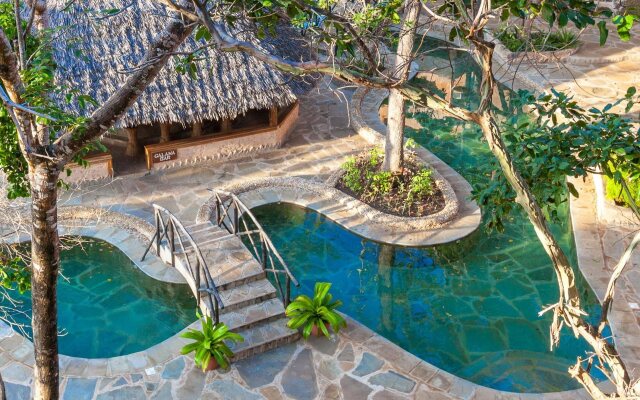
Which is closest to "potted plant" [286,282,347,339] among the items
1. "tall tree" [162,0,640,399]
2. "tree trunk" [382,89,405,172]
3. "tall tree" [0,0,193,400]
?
"tall tree" [0,0,193,400]

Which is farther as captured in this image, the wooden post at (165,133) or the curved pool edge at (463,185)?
the wooden post at (165,133)

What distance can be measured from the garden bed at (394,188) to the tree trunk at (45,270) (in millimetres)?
7040

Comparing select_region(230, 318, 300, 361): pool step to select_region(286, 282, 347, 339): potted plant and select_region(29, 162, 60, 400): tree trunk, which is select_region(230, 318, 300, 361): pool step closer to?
select_region(286, 282, 347, 339): potted plant

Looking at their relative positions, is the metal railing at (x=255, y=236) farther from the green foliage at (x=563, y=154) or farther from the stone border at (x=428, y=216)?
the green foliage at (x=563, y=154)

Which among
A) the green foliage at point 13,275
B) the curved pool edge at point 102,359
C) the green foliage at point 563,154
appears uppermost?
the green foliage at point 563,154

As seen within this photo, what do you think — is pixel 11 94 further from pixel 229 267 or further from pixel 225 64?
pixel 225 64

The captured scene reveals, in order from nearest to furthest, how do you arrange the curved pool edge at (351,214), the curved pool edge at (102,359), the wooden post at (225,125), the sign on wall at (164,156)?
the curved pool edge at (102,359), the curved pool edge at (351,214), the sign on wall at (164,156), the wooden post at (225,125)

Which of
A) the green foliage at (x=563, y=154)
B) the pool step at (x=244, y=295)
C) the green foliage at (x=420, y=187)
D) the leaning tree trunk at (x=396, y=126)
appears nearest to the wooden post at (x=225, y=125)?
the leaning tree trunk at (x=396, y=126)

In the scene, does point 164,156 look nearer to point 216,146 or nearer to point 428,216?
point 216,146

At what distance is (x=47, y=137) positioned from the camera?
20.2ft

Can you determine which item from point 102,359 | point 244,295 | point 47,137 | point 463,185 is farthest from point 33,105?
point 463,185

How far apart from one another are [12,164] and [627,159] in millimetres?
5558

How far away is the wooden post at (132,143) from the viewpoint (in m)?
14.0

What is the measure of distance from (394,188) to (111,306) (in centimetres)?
537
